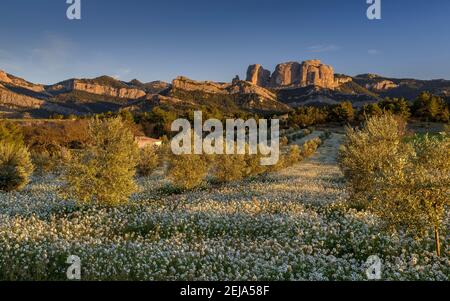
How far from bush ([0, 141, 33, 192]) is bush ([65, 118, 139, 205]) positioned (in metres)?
12.3

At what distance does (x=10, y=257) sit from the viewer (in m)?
12.5

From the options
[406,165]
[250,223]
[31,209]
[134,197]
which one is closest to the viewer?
[406,165]

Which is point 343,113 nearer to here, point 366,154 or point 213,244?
point 366,154

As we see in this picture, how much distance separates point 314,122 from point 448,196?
351 feet

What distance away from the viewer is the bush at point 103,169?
21.3m

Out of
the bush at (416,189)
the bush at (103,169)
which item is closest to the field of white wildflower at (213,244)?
the bush at (103,169)

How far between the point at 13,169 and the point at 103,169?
574 inches

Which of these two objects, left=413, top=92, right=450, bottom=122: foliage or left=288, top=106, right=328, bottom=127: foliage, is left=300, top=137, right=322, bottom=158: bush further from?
left=288, top=106, right=328, bottom=127: foliage

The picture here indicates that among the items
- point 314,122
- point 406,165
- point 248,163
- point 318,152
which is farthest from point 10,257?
point 314,122

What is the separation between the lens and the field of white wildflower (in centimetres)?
1121

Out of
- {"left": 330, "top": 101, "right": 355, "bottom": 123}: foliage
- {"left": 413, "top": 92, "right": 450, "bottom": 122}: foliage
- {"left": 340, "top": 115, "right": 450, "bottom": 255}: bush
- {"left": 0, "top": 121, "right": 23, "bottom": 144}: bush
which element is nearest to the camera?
{"left": 340, "top": 115, "right": 450, "bottom": 255}: bush

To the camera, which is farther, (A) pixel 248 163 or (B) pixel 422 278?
(A) pixel 248 163

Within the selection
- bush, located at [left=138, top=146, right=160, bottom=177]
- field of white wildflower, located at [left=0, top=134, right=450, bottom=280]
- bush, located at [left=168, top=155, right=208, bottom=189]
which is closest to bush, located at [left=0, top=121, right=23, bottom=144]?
bush, located at [left=138, top=146, right=160, bottom=177]
